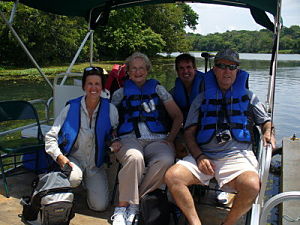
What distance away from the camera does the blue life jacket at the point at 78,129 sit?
329cm

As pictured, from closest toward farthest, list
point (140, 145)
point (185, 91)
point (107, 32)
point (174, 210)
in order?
point (174, 210), point (140, 145), point (185, 91), point (107, 32)

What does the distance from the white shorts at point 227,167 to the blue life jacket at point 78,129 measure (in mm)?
834

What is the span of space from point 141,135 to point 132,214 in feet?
2.51

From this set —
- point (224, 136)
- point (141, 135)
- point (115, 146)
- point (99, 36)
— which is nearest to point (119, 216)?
point (115, 146)

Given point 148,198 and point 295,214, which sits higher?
point 148,198

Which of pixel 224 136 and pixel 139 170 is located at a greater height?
pixel 224 136

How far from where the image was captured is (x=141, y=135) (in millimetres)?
3410

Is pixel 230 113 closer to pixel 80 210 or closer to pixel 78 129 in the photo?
pixel 78 129

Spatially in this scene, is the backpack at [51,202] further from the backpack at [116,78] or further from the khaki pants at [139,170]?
the backpack at [116,78]

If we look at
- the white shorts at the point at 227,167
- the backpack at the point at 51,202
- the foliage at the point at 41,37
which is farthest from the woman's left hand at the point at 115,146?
the foliage at the point at 41,37

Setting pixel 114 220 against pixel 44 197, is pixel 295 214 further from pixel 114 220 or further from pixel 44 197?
pixel 44 197

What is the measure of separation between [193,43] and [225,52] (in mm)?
46923

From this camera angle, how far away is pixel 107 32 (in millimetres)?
30844

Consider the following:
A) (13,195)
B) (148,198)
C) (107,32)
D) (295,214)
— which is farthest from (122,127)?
(107,32)
